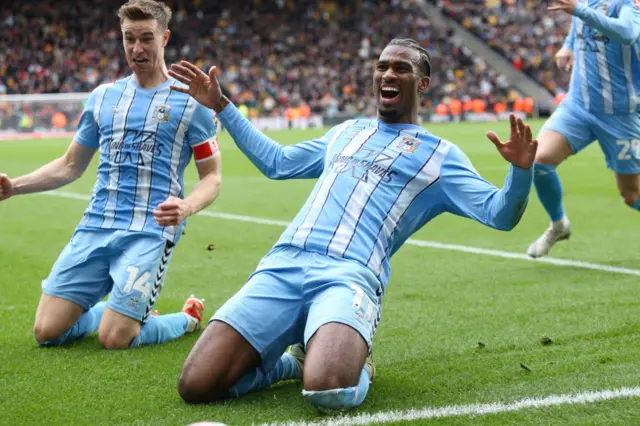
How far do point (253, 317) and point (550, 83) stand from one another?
41.7 m

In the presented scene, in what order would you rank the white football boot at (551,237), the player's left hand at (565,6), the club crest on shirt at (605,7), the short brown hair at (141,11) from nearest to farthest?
the short brown hair at (141,11)
the player's left hand at (565,6)
the club crest on shirt at (605,7)
the white football boot at (551,237)

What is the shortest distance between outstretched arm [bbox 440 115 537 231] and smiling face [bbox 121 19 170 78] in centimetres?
217

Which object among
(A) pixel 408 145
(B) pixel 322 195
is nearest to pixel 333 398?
(B) pixel 322 195

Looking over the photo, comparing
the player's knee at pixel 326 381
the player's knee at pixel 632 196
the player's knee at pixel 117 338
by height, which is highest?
the player's knee at pixel 326 381

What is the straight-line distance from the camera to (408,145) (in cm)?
470

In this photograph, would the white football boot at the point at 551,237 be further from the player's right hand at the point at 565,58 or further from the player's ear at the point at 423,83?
the player's ear at the point at 423,83

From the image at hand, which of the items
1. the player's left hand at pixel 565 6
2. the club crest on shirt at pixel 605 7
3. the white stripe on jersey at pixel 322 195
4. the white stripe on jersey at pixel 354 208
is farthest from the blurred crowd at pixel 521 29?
the white stripe on jersey at pixel 354 208

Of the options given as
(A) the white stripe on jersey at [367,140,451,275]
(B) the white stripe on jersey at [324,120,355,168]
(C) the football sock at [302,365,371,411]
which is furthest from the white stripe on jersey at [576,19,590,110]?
(C) the football sock at [302,365,371,411]

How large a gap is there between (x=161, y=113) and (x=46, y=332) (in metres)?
1.48

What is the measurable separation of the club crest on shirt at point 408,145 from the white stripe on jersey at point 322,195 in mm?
179

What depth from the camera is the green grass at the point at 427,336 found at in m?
4.11

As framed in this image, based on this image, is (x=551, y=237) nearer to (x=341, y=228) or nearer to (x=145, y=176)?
(x=145, y=176)

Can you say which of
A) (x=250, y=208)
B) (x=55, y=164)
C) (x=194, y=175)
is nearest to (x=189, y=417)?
(x=55, y=164)

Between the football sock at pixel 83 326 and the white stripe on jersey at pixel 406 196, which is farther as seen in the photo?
the football sock at pixel 83 326
